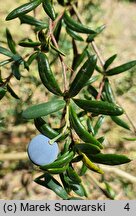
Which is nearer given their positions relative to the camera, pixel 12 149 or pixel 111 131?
pixel 12 149

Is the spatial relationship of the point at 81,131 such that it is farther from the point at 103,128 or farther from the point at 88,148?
the point at 103,128

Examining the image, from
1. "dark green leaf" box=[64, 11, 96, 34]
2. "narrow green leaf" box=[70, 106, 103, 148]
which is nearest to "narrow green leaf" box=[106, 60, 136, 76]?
"dark green leaf" box=[64, 11, 96, 34]

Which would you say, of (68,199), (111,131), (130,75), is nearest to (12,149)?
(111,131)

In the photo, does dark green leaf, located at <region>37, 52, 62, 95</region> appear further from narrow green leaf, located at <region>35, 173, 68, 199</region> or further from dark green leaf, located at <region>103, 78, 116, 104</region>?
dark green leaf, located at <region>103, 78, 116, 104</region>

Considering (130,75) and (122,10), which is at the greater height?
(122,10)

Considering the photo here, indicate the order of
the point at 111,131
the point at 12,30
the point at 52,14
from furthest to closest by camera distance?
the point at 12,30, the point at 111,131, the point at 52,14

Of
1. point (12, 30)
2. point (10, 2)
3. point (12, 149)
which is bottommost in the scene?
point (12, 149)

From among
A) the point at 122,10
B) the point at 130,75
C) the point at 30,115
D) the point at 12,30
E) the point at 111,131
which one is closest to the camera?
the point at 30,115

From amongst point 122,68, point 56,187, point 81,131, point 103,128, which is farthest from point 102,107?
point 103,128

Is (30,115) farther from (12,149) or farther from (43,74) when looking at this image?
(12,149)
